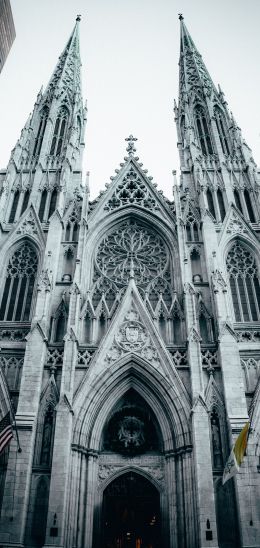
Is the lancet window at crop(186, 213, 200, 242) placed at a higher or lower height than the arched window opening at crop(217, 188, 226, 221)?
lower

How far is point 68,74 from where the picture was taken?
109 feet

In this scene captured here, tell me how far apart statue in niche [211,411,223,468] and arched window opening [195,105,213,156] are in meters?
16.3

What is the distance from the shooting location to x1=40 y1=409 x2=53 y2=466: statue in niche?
53.0 feet

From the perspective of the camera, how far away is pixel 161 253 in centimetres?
2297

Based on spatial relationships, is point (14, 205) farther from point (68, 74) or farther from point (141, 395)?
point (68, 74)

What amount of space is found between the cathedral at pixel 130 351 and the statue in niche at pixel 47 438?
53mm

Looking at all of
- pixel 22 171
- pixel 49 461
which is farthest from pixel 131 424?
pixel 22 171

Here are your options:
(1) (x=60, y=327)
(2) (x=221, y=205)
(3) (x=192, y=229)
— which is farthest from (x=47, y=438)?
(2) (x=221, y=205)

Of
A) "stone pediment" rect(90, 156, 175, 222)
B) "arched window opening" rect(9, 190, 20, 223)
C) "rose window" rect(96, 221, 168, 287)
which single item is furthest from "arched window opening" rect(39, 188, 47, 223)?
"rose window" rect(96, 221, 168, 287)

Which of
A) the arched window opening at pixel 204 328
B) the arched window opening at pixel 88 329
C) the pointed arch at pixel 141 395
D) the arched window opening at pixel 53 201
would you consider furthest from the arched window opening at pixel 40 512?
the arched window opening at pixel 53 201

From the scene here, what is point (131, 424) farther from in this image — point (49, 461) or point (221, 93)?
point (221, 93)

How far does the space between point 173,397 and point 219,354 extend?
2.53 metres

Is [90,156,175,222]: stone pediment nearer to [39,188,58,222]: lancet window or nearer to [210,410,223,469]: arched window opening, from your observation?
[39,188,58,222]: lancet window

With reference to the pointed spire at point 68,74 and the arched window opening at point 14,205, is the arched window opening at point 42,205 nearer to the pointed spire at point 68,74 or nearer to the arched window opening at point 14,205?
the arched window opening at point 14,205
